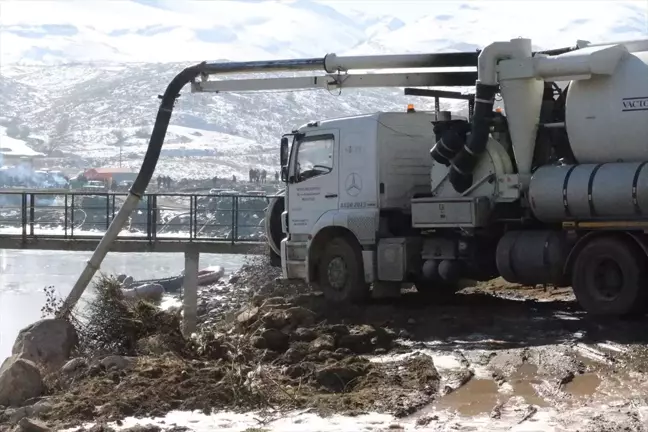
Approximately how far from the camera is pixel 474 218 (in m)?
15.0

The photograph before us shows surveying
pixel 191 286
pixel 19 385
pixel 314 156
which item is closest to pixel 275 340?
pixel 19 385

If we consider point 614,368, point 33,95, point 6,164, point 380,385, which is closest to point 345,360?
point 380,385

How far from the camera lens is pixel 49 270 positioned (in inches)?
1905

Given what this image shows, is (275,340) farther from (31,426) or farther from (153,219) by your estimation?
(153,219)

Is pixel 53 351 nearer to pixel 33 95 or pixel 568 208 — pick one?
pixel 568 208

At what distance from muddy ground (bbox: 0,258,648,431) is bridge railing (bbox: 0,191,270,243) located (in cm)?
939

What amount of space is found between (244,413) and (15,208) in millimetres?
18341

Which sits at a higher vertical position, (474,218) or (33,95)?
(33,95)

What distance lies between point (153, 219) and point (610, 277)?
41.3 ft

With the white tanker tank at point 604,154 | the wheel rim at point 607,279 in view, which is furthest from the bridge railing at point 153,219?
the wheel rim at point 607,279

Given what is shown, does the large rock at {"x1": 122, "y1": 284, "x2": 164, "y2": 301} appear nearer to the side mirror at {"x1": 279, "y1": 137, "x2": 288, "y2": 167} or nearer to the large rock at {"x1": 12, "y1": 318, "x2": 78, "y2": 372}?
the large rock at {"x1": 12, "y1": 318, "x2": 78, "y2": 372}

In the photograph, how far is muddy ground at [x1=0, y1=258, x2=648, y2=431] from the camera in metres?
9.74

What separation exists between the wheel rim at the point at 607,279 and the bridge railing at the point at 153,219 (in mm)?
11369

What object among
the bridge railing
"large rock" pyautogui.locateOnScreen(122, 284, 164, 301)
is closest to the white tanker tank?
"large rock" pyautogui.locateOnScreen(122, 284, 164, 301)
